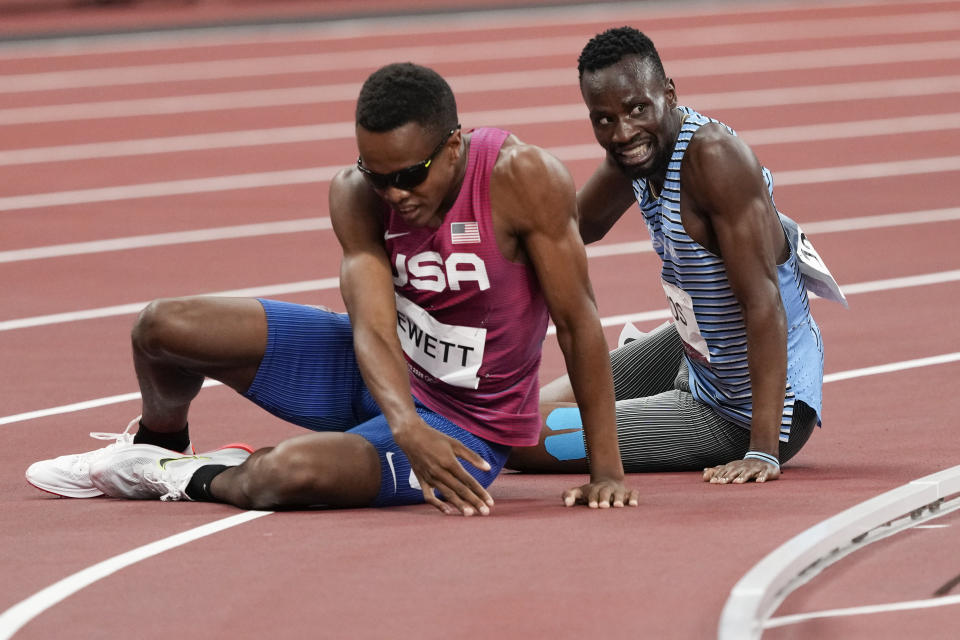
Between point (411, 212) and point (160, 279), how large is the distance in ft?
16.2

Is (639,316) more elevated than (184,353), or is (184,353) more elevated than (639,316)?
(184,353)

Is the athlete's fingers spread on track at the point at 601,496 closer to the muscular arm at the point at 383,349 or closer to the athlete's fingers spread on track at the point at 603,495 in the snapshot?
the athlete's fingers spread on track at the point at 603,495

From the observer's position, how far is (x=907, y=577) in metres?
3.63

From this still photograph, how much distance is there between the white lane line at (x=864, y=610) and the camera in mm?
3328

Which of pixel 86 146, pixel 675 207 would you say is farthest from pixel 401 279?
pixel 86 146

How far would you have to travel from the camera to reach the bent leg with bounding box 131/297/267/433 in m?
4.42

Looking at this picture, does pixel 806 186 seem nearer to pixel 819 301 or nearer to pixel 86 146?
pixel 819 301

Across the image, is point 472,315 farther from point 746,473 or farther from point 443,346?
point 746,473

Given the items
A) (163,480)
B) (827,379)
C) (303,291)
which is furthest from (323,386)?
(303,291)

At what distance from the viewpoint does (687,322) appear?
5.00m

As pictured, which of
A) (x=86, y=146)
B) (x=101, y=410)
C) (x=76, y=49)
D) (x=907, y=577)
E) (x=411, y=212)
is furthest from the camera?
(x=76, y=49)

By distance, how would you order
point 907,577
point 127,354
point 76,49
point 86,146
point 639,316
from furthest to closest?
1. point 76,49
2. point 86,146
3. point 639,316
4. point 127,354
5. point 907,577

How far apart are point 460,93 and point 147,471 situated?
34.1ft

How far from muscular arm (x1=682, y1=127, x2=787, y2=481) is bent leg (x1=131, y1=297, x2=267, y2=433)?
1.27 m
